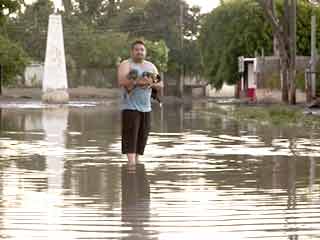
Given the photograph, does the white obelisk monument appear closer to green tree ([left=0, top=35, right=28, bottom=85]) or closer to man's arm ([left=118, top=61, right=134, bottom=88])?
green tree ([left=0, top=35, right=28, bottom=85])

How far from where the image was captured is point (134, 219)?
879 cm

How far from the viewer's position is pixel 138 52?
43.9 feet

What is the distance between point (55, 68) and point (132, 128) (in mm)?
40740

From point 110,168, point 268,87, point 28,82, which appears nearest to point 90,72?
point 28,82

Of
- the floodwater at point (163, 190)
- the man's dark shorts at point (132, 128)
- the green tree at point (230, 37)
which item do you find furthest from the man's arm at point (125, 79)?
the green tree at point (230, 37)

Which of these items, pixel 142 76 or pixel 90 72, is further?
pixel 90 72

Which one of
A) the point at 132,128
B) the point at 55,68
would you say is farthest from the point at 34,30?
the point at 132,128

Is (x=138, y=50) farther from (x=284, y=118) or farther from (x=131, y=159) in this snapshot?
(x=284, y=118)

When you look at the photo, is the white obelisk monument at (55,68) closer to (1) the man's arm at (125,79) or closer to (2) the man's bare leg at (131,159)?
(2) the man's bare leg at (131,159)

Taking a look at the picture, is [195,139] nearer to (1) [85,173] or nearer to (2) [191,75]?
(1) [85,173]

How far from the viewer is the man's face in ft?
43.7

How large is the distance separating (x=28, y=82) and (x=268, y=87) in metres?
40.3

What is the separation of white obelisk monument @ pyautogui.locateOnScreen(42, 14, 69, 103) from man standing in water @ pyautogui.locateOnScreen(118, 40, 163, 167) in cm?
3926

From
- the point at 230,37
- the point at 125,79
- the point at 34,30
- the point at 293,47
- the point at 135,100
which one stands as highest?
the point at 34,30
